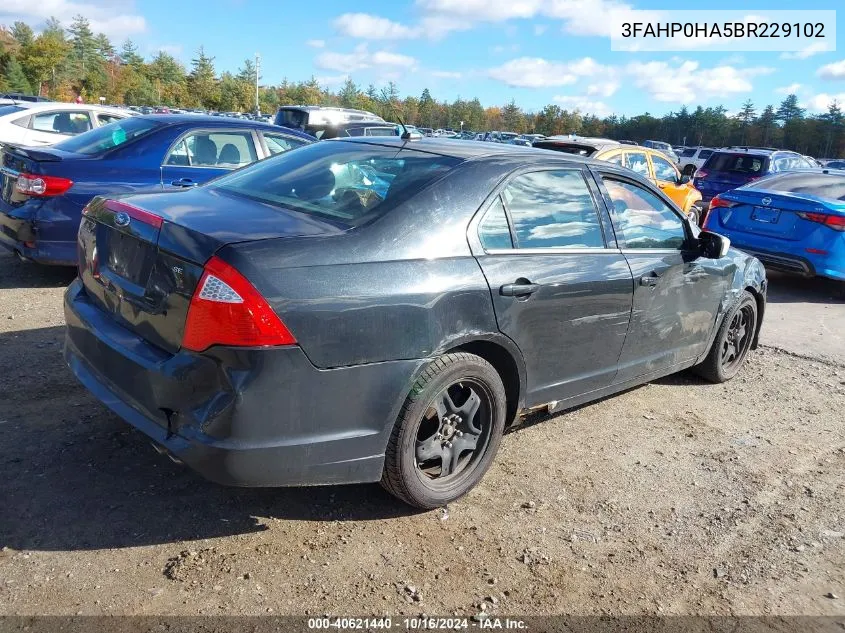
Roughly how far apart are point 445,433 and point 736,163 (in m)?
13.7

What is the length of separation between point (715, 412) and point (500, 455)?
1.82 metres

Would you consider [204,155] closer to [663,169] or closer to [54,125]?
[54,125]

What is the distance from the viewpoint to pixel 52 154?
6.10m

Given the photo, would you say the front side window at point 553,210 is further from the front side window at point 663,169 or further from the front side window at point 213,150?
the front side window at point 663,169

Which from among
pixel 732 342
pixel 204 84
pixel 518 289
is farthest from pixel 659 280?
pixel 204 84

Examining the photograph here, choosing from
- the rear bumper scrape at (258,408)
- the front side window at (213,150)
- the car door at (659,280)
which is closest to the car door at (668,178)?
the front side window at (213,150)

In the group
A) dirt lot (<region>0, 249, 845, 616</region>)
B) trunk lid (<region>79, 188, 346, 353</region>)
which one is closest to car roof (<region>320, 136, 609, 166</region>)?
trunk lid (<region>79, 188, 346, 353</region>)

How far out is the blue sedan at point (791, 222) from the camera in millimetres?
8023

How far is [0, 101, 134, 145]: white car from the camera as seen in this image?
12562mm

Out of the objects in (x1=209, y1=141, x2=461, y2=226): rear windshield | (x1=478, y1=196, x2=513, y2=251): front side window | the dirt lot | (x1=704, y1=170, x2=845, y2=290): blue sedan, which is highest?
(x1=209, y1=141, x2=461, y2=226): rear windshield

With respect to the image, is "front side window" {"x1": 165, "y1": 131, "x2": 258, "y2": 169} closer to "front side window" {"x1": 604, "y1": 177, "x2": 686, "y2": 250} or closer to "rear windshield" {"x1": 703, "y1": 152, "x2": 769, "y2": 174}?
"front side window" {"x1": 604, "y1": 177, "x2": 686, "y2": 250}

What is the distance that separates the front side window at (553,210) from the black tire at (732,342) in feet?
5.82

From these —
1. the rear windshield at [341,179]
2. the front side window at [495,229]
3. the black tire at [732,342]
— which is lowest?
the black tire at [732,342]

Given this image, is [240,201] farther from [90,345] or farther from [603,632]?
[603,632]
